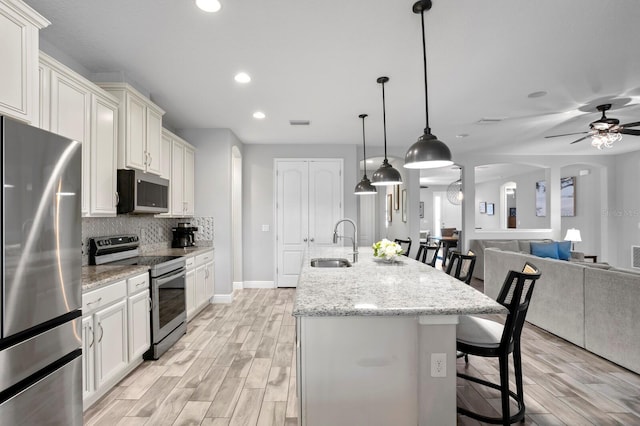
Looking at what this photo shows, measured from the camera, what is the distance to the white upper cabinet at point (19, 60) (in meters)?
1.62

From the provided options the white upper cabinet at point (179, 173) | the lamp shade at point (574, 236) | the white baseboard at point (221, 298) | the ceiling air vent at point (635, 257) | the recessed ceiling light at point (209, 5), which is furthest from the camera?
the ceiling air vent at point (635, 257)

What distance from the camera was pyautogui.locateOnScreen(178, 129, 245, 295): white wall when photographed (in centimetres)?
480

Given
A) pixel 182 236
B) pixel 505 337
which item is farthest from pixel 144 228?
pixel 505 337

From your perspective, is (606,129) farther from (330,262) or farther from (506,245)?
(330,262)

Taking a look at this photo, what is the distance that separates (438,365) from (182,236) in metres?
3.87

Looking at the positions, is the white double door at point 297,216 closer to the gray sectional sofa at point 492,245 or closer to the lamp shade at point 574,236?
the gray sectional sofa at point 492,245

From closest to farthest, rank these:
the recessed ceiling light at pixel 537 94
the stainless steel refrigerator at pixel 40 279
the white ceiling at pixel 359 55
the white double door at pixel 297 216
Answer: the stainless steel refrigerator at pixel 40 279, the white ceiling at pixel 359 55, the recessed ceiling light at pixel 537 94, the white double door at pixel 297 216

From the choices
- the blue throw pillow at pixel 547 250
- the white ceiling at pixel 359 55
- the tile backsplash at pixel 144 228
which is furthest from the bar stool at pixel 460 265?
the blue throw pillow at pixel 547 250

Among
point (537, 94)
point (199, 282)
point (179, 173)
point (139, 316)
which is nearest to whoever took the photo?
point (139, 316)

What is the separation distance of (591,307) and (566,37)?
229cm

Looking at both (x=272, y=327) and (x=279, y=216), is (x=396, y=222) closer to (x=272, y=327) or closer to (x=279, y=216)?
(x=279, y=216)

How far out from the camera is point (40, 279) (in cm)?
153

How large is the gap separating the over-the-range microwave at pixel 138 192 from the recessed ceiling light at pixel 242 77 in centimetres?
129

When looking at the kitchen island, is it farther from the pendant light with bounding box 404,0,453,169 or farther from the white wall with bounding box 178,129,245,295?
the white wall with bounding box 178,129,245,295
